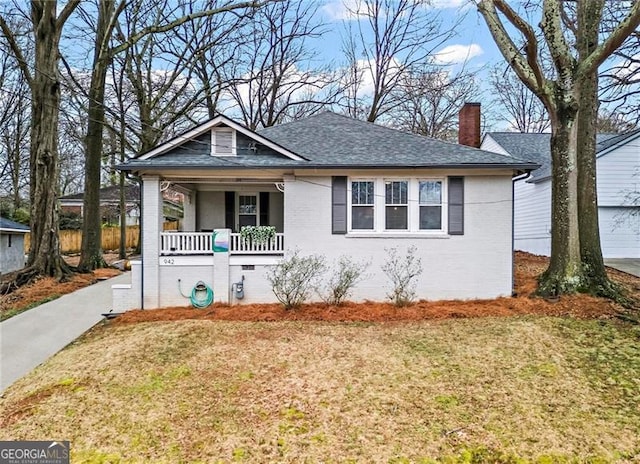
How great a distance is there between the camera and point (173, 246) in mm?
9023

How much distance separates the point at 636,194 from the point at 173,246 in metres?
16.2

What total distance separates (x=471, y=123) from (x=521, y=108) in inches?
688

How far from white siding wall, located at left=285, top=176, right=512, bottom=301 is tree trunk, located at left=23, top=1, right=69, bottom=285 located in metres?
8.06

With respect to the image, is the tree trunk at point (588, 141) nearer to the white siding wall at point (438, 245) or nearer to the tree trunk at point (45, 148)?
the white siding wall at point (438, 245)

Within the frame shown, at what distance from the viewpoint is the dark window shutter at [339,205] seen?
29.5 ft

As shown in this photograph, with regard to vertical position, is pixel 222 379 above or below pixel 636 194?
below

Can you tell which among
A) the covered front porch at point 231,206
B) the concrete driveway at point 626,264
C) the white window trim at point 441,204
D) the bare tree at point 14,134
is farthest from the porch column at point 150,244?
the bare tree at point 14,134

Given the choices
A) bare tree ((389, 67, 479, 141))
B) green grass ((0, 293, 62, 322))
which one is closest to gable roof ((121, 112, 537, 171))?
green grass ((0, 293, 62, 322))

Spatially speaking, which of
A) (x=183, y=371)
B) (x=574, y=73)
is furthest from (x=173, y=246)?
(x=574, y=73)

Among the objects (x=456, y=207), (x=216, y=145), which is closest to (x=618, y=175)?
(x=456, y=207)

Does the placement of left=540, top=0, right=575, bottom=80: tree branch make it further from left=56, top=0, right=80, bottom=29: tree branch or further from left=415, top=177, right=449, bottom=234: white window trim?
left=56, top=0, right=80, bottom=29: tree branch

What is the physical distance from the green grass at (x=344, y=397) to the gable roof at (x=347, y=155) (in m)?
3.70

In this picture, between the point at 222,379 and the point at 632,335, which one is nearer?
the point at 222,379

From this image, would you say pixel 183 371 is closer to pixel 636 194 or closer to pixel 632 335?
pixel 632 335
